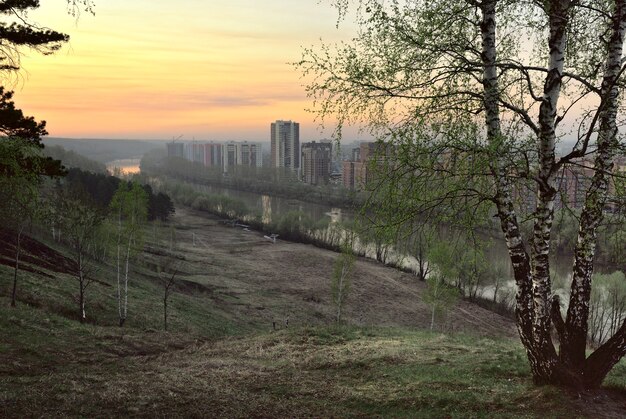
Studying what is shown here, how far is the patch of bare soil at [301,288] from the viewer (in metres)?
42.7

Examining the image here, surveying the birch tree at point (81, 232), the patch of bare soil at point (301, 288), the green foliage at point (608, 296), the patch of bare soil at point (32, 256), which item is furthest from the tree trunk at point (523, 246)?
the green foliage at point (608, 296)

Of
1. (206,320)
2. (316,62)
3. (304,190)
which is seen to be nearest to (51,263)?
(206,320)

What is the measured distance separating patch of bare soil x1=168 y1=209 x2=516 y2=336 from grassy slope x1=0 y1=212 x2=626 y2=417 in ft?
62.6

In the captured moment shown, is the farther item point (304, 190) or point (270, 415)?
point (304, 190)

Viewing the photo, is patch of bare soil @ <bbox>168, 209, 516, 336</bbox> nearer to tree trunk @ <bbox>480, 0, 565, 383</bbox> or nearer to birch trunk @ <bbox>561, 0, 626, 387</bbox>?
tree trunk @ <bbox>480, 0, 565, 383</bbox>

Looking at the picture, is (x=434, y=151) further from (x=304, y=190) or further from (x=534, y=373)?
(x=304, y=190)

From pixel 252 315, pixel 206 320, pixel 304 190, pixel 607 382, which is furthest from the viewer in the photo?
pixel 304 190

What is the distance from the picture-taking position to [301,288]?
173 ft

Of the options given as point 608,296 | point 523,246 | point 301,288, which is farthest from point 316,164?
point 523,246

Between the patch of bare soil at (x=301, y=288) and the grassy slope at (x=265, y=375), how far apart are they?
751 inches

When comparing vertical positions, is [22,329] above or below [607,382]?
below

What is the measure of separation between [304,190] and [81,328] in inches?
4787

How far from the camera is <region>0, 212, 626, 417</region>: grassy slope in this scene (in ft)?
27.7

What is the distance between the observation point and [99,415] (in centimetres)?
915
